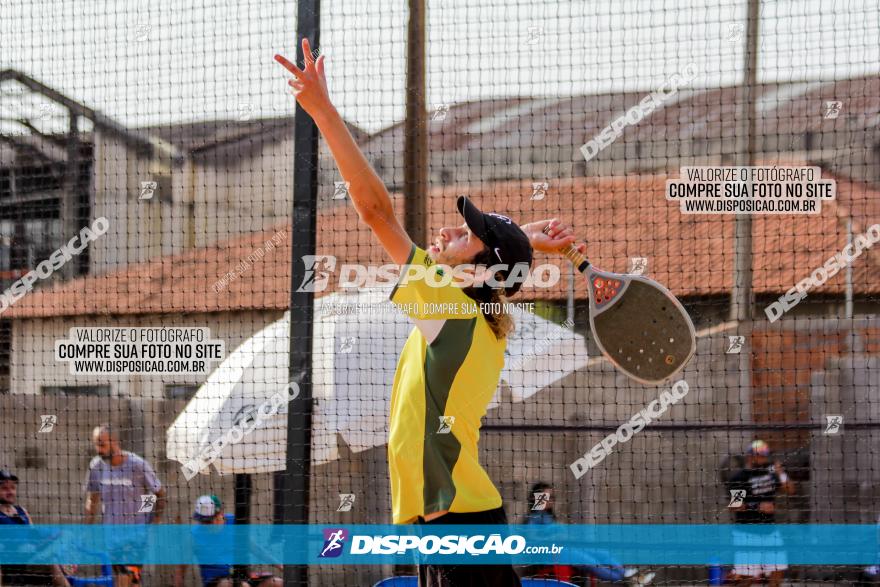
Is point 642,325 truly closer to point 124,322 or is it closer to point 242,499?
point 242,499

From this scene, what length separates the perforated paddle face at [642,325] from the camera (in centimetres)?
411

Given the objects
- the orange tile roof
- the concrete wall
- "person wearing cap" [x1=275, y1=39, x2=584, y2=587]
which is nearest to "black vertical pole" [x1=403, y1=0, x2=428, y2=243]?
"person wearing cap" [x1=275, y1=39, x2=584, y2=587]

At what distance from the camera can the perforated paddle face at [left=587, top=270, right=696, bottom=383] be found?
4.11 meters

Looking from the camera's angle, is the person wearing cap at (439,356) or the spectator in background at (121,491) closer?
the person wearing cap at (439,356)

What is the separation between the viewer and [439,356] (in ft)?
10.2

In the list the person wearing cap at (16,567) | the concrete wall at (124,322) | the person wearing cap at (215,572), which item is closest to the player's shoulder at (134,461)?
the person wearing cap at (215,572)

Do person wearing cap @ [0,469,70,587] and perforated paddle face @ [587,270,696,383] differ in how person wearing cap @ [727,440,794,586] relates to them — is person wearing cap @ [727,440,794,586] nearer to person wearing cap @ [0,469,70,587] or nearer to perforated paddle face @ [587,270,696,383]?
perforated paddle face @ [587,270,696,383]

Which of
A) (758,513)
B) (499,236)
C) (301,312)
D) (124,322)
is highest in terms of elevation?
(124,322)

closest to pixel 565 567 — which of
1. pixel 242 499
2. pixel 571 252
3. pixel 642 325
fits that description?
pixel 642 325

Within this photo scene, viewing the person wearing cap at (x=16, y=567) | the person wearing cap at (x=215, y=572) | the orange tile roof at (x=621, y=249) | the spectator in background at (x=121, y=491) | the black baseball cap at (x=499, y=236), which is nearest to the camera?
the black baseball cap at (x=499, y=236)

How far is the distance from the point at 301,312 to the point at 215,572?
190 centimetres

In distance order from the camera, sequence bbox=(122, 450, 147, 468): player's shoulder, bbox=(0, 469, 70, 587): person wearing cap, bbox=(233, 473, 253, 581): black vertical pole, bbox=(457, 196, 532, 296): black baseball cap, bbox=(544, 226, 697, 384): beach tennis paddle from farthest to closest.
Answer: bbox=(122, 450, 147, 468): player's shoulder, bbox=(0, 469, 70, 587): person wearing cap, bbox=(233, 473, 253, 581): black vertical pole, bbox=(544, 226, 697, 384): beach tennis paddle, bbox=(457, 196, 532, 296): black baseball cap

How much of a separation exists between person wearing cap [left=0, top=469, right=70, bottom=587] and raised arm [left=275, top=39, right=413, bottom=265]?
12.0 ft

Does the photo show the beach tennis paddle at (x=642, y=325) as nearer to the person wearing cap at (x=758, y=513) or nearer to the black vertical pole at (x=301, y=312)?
the black vertical pole at (x=301, y=312)
